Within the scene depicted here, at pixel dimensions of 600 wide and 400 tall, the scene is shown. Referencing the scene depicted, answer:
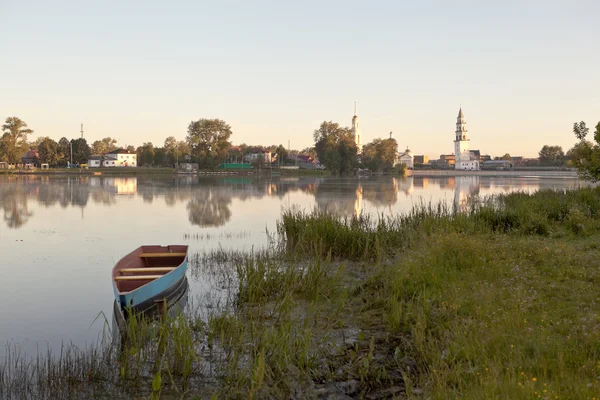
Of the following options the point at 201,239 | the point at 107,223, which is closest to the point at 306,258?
the point at 201,239

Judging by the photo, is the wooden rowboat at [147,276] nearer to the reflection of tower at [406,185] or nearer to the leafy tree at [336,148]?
the reflection of tower at [406,185]

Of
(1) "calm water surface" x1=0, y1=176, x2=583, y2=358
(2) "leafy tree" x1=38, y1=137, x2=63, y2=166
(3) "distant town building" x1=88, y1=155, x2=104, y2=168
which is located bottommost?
(1) "calm water surface" x1=0, y1=176, x2=583, y2=358

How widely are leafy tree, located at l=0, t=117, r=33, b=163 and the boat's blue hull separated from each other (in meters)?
126

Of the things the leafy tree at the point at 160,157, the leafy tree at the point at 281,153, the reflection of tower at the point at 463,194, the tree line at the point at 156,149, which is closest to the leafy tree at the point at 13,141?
the tree line at the point at 156,149

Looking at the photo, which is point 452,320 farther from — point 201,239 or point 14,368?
point 201,239

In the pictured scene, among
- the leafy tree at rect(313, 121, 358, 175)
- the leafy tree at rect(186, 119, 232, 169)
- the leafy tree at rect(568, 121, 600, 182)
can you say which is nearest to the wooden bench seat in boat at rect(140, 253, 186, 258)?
the leafy tree at rect(568, 121, 600, 182)

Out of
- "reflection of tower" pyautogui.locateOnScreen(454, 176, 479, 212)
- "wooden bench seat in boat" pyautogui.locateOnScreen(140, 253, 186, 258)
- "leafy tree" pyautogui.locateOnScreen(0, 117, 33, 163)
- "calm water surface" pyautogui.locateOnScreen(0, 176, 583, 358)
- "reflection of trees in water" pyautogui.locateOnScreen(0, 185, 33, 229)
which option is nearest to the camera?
"calm water surface" pyautogui.locateOnScreen(0, 176, 583, 358)

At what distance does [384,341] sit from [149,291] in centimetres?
538

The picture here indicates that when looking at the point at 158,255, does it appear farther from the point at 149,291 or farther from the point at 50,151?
the point at 50,151

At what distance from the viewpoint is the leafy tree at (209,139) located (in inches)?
5438

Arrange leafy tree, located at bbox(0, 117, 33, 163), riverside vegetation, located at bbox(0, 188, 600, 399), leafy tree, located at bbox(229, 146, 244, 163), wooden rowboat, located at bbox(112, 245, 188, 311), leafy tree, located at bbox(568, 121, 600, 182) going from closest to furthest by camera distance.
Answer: riverside vegetation, located at bbox(0, 188, 600, 399) → wooden rowboat, located at bbox(112, 245, 188, 311) → leafy tree, located at bbox(568, 121, 600, 182) → leafy tree, located at bbox(0, 117, 33, 163) → leafy tree, located at bbox(229, 146, 244, 163)

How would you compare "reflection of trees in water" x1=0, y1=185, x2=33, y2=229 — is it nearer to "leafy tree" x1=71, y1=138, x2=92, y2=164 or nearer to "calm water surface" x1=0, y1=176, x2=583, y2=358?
"calm water surface" x1=0, y1=176, x2=583, y2=358

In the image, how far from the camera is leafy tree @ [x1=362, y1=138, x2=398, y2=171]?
143375 millimetres

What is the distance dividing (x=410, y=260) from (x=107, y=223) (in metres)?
21.1
